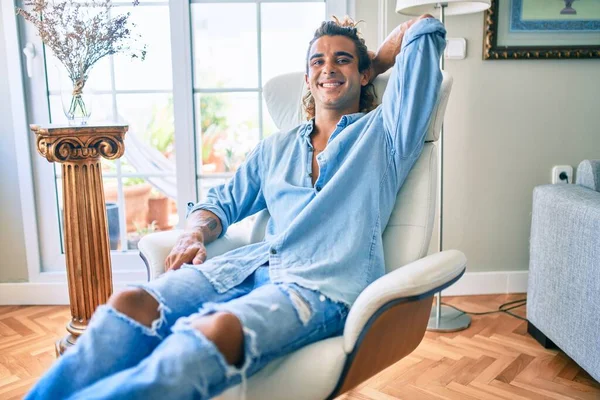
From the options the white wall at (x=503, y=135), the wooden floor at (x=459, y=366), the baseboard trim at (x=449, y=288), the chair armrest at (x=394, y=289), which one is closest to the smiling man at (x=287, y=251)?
the chair armrest at (x=394, y=289)

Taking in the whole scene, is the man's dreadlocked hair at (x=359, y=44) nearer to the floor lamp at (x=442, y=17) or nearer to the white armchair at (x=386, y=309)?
the white armchair at (x=386, y=309)

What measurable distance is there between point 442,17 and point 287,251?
1.26 metres

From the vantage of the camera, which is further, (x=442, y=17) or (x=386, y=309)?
(x=442, y=17)

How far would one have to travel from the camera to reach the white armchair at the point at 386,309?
1.21 meters

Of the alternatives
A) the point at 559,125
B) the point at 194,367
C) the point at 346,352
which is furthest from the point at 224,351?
the point at 559,125

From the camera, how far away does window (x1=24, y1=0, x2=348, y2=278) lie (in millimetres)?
2586

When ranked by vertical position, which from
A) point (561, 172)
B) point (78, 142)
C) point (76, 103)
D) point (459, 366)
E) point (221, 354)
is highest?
point (76, 103)

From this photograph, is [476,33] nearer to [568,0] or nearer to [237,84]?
[568,0]

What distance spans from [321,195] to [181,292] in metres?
0.43

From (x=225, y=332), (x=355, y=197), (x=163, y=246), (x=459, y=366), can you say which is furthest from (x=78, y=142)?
(x=459, y=366)

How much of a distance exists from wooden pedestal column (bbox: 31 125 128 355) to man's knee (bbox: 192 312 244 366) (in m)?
1.14

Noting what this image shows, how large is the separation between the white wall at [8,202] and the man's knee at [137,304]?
64.1 inches

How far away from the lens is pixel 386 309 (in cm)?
122

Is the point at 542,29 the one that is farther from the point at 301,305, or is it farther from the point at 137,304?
the point at 137,304
